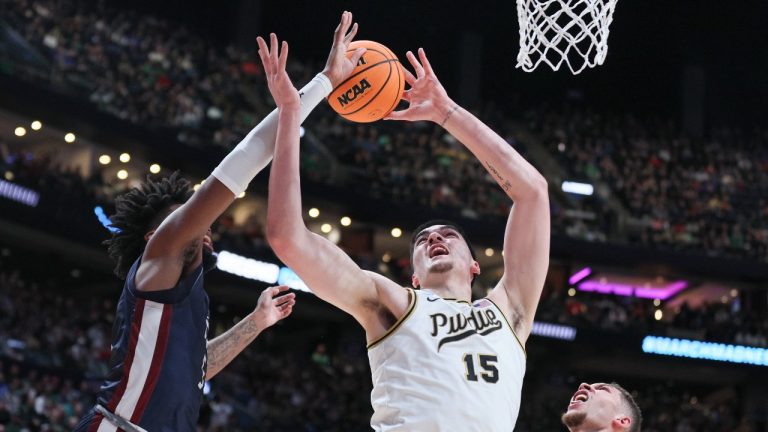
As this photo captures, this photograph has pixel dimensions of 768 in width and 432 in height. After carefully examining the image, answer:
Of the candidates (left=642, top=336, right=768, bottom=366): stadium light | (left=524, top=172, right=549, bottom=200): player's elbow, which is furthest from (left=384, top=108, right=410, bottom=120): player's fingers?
(left=642, top=336, right=768, bottom=366): stadium light

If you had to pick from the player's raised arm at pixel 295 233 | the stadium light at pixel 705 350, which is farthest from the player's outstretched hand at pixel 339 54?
the stadium light at pixel 705 350

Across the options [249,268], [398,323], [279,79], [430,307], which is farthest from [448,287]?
[249,268]

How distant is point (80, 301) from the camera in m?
21.3

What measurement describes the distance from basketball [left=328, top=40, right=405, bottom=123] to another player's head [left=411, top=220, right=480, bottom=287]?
52 cm

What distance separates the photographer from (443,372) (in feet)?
10.8

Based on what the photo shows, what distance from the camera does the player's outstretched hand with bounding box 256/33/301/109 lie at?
3176 millimetres

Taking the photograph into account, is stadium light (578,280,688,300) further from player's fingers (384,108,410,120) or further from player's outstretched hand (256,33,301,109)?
player's outstretched hand (256,33,301,109)

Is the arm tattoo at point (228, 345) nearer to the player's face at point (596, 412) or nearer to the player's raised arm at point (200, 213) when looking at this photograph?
the player's raised arm at point (200, 213)

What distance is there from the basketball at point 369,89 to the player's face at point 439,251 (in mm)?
540

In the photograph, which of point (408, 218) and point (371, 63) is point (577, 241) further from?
point (371, 63)

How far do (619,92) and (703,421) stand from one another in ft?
35.0

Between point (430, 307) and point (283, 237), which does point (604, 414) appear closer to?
point (430, 307)

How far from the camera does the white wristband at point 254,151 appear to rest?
310cm

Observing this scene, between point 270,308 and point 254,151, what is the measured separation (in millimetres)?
1115
